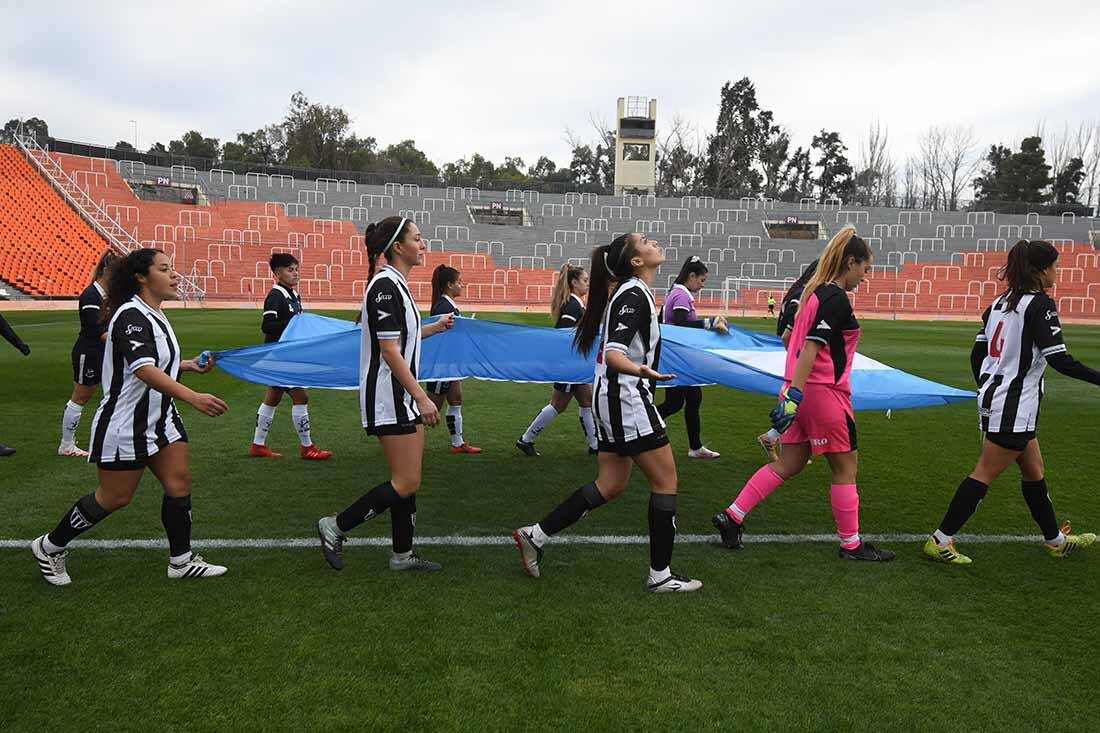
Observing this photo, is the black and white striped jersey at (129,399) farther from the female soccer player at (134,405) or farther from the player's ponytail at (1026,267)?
the player's ponytail at (1026,267)

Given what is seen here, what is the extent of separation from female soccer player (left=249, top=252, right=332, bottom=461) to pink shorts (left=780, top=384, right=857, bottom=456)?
4.44 meters

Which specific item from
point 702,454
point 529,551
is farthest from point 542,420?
point 529,551

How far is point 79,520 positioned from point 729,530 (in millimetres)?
3521

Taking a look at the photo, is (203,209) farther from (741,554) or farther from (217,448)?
(741,554)

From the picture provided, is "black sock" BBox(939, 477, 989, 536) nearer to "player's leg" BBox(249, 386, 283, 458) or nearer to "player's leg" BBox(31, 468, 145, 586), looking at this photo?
"player's leg" BBox(31, 468, 145, 586)

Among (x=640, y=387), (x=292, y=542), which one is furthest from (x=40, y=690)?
(x=640, y=387)

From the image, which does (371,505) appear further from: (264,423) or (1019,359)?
(1019,359)

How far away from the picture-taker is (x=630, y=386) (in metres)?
3.85

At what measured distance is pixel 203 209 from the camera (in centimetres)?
4159

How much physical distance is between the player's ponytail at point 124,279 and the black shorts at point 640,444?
2.42m

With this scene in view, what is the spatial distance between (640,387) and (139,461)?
244 cm

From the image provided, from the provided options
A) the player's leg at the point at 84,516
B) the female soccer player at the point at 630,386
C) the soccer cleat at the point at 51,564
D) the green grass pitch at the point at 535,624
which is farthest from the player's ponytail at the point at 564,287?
the soccer cleat at the point at 51,564

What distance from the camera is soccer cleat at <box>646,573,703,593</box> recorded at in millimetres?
4074

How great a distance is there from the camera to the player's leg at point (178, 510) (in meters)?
3.96
